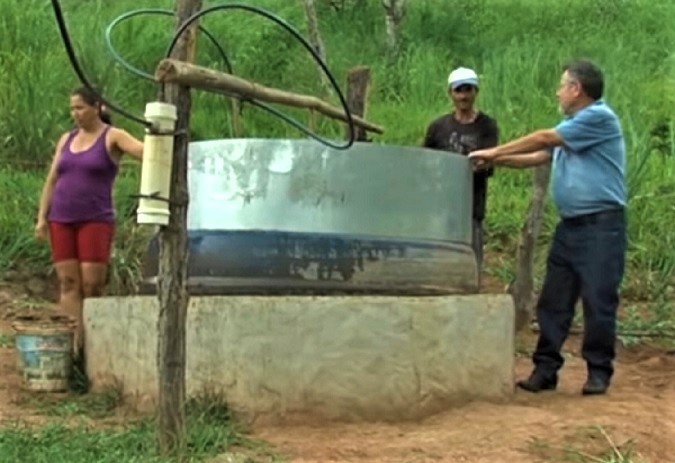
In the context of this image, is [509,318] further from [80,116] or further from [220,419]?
[80,116]

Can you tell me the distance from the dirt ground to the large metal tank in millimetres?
710

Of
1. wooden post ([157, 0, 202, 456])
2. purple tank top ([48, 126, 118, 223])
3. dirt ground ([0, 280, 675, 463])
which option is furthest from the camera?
purple tank top ([48, 126, 118, 223])

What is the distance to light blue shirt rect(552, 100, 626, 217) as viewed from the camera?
652 centimetres

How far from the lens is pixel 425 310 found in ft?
20.1

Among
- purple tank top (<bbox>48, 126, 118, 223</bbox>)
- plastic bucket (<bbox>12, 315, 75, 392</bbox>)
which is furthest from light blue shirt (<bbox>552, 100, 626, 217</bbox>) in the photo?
plastic bucket (<bbox>12, 315, 75, 392</bbox>)

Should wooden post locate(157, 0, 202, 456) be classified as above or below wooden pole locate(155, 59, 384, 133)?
below

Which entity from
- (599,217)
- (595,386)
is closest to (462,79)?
(599,217)

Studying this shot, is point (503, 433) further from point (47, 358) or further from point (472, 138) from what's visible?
point (472, 138)

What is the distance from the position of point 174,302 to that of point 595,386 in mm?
2292

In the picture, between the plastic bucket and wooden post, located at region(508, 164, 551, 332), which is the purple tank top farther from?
wooden post, located at region(508, 164, 551, 332)

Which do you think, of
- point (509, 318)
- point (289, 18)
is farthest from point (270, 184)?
point (289, 18)

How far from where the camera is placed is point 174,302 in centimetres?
530

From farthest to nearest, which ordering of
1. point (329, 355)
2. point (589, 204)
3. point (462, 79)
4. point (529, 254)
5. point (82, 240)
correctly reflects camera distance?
point (529, 254) < point (462, 79) < point (82, 240) < point (589, 204) < point (329, 355)

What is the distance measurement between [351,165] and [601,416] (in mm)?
1576
